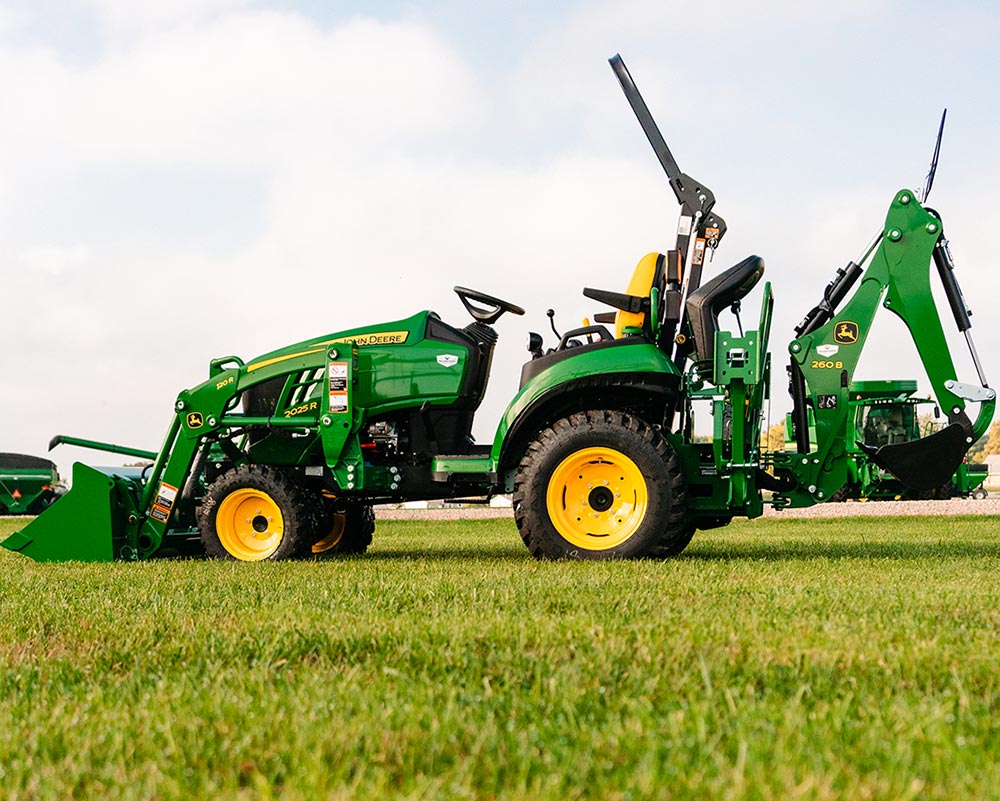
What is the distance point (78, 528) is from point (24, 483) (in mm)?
21338

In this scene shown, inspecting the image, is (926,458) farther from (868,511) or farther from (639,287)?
(868,511)

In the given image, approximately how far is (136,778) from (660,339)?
610 cm

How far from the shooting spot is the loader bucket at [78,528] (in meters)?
8.27

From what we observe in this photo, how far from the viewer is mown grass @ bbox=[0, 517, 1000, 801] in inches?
82.2

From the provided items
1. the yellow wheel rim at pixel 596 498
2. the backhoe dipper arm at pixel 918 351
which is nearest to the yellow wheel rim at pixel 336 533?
the yellow wheel rim at pixel 596 498

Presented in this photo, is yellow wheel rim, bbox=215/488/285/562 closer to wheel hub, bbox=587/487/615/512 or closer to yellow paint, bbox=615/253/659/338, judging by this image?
wheel hub, bbox=587/487/615/512

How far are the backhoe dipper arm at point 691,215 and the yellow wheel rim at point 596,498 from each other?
1.56 m

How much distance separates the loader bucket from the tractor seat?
4.73 meters

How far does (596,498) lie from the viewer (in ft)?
24.0

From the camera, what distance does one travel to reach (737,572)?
6.17m

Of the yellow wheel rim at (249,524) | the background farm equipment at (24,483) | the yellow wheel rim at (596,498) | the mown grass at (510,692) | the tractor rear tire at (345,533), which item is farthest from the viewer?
the background farm equipment at (24,483)

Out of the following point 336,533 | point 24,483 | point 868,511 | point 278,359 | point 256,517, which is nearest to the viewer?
point 256,517

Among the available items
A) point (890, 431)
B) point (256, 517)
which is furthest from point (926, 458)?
point (890, 431)

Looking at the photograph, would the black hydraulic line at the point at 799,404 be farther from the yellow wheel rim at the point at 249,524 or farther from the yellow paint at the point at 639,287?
the yellow wheel rim at the point at 249,524
